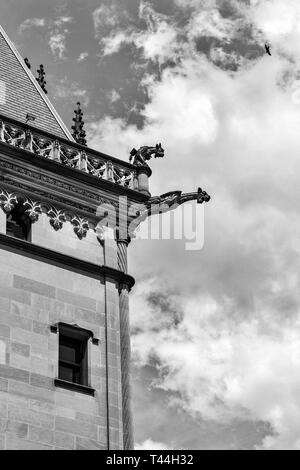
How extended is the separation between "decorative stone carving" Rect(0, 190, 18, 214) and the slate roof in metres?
3.31

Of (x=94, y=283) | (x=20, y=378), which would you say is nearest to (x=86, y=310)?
(x=94, y=283)

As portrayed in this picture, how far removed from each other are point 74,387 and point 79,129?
10056 mm

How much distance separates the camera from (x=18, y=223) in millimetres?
32500

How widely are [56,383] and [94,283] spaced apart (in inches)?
140

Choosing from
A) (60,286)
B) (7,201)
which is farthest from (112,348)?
(7,201)

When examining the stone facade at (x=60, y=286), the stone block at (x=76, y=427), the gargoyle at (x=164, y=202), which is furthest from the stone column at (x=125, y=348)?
the gargoyle at (x=164, y=202)

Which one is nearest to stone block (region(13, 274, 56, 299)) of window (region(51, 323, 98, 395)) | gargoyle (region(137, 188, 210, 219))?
window (region(51, 323, 98, 395))

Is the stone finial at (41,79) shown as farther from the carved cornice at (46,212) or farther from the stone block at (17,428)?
the stone block at (17,428)

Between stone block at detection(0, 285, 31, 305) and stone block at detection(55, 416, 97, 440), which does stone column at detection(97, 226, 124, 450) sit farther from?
stone block at detection(0, 285, 31, 305)

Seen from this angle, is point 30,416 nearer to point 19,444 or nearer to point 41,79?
point 19,444

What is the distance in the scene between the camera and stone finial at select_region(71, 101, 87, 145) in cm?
3662

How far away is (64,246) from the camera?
32.3 meters

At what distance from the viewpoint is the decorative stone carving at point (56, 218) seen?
3253 cm

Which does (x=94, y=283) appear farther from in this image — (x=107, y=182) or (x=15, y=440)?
(x=15, y=440)
